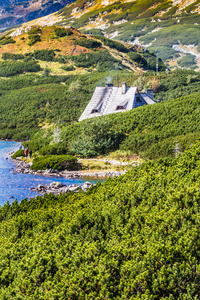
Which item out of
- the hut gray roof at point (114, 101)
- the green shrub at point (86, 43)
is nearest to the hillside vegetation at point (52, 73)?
the green shrub at point (86, 43)

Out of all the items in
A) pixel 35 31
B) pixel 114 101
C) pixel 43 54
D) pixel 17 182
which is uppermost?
pixel 35 31

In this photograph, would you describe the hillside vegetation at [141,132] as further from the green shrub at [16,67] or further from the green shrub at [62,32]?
the green shrub at [62,32]

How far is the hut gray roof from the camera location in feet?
143

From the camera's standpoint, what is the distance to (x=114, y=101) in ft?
148

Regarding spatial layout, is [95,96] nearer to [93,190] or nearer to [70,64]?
[93,190]

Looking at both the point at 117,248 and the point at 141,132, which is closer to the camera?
the point at 117,248

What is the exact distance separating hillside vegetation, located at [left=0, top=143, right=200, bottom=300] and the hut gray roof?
34433 millimetres

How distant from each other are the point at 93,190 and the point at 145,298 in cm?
737

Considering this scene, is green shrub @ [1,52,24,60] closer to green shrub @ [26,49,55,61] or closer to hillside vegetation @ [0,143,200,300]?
green shrub @ [26,49,55,61]

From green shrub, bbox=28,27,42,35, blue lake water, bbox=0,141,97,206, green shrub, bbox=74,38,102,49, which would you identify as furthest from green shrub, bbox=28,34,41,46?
blue lake water, bbox=0,141,97,206

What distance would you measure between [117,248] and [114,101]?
130 ft

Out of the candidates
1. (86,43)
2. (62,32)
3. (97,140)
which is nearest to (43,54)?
(86,43)

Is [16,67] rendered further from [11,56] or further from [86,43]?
[86,43]

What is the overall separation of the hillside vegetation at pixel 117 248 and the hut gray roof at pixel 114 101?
113 feet
